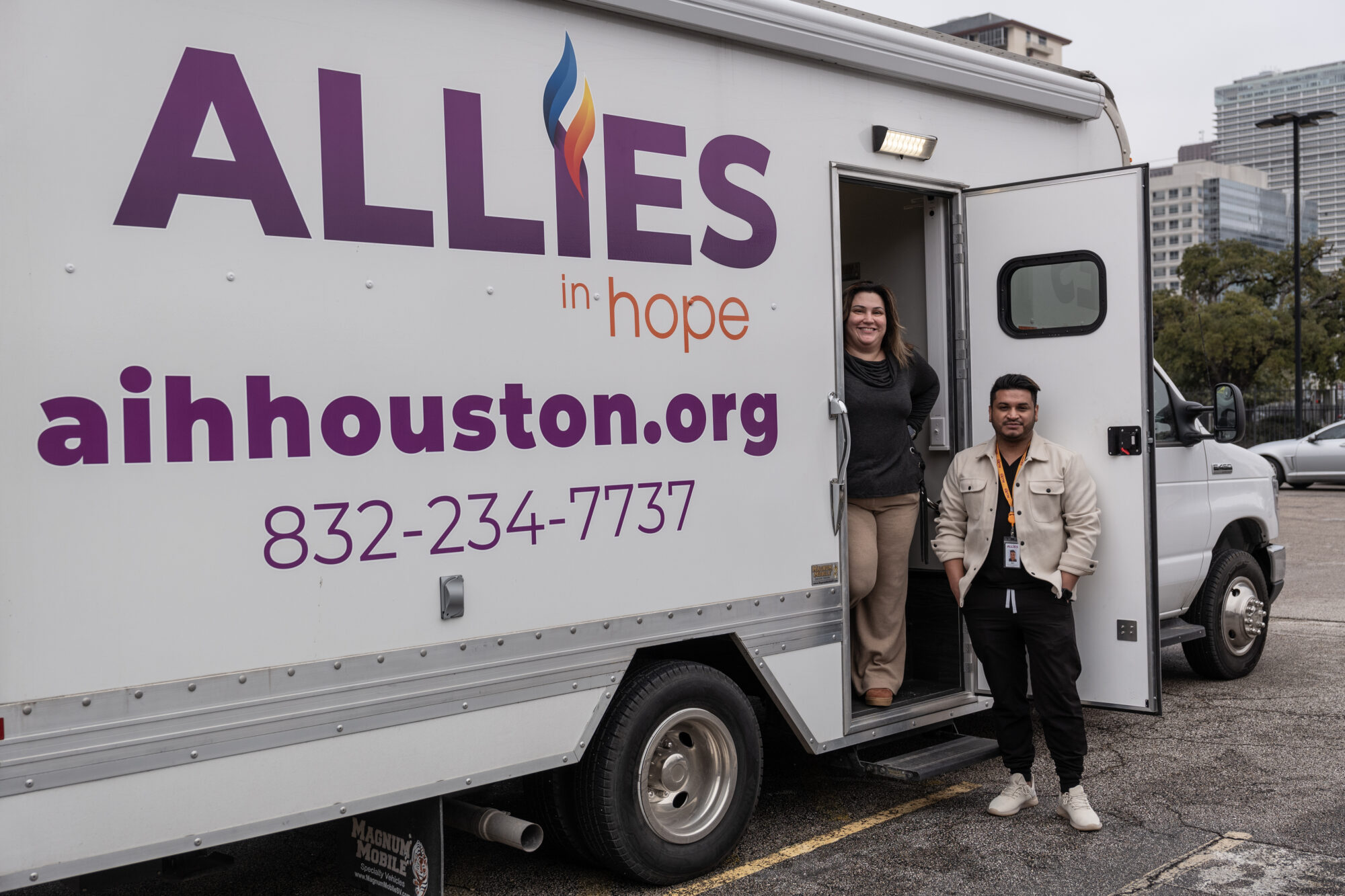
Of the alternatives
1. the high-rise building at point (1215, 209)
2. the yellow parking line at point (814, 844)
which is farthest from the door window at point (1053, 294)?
the high-rise building at point (1215, 209)

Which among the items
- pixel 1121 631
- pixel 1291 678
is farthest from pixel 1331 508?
pixel 1121 631

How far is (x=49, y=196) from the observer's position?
2.74m

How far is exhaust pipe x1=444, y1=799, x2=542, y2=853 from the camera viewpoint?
354 cm

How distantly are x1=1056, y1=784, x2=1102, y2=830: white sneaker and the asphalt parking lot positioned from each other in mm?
35

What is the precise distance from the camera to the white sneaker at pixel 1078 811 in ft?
14.7

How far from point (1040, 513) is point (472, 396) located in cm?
238

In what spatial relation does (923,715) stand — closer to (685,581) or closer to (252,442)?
(685,581)

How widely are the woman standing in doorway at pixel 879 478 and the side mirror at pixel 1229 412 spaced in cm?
205

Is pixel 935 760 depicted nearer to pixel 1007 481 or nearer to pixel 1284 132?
pixel 1007 481

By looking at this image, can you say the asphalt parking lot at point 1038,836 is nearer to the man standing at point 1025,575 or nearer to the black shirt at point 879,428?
the man standing at point 1025,575

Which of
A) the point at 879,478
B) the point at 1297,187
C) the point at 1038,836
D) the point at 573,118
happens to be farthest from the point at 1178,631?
the point at 1297,187

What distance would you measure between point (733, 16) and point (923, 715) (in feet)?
8.98

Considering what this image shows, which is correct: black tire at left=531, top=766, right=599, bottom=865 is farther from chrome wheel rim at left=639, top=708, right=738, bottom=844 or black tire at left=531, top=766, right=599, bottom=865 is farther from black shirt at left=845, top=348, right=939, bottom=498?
black shirt at left=845, top=348, right=939, bottom=498

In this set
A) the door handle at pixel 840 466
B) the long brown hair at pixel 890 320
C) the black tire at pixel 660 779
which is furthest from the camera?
the long brown hair at pixel 890 320
